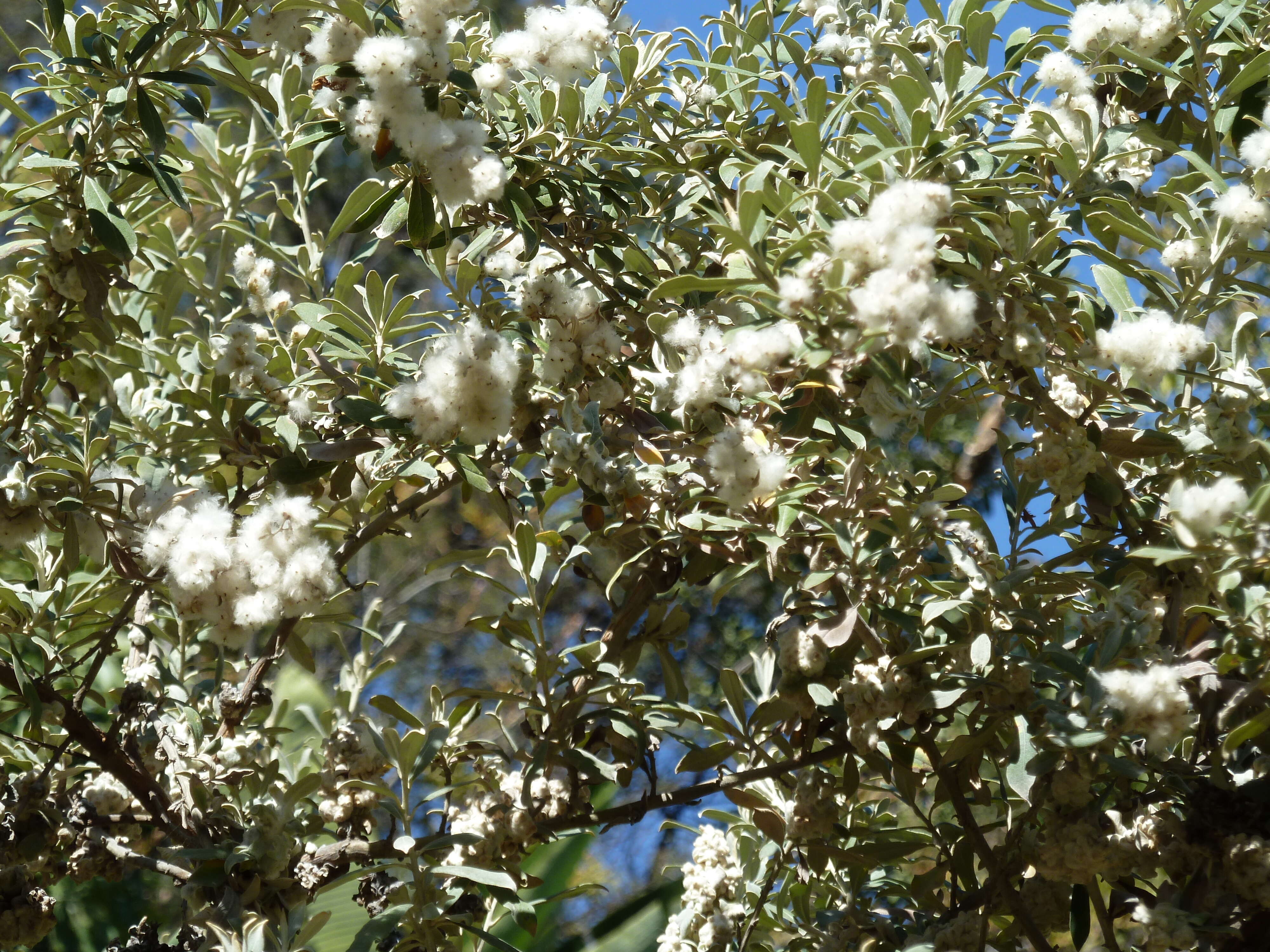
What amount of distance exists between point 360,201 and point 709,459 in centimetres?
70

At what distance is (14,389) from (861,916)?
63.7 inches

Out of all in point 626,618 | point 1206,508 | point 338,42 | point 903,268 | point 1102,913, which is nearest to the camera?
point 903,268

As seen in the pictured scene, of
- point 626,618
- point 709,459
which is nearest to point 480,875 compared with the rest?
point 626,618

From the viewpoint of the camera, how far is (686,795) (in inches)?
69.1

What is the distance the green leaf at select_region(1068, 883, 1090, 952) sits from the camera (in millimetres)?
1682

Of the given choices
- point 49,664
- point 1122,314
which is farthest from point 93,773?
point 1122,314

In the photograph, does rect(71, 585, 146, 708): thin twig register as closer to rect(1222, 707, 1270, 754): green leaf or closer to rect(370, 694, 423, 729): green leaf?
rect(370, 694, 423, 729): green leaf

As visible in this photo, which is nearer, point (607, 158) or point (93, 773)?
point (607, 158)

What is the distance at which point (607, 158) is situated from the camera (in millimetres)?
1866

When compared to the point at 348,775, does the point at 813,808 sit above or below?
below

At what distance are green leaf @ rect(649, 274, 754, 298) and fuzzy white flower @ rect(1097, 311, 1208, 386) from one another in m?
0.48

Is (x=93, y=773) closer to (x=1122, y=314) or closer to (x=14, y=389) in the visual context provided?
(x=14, y=389)

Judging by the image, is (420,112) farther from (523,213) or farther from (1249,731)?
(1249,731)

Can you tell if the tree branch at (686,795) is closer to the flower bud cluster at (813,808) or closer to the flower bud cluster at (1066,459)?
the flower bud cluster at (813,808)
